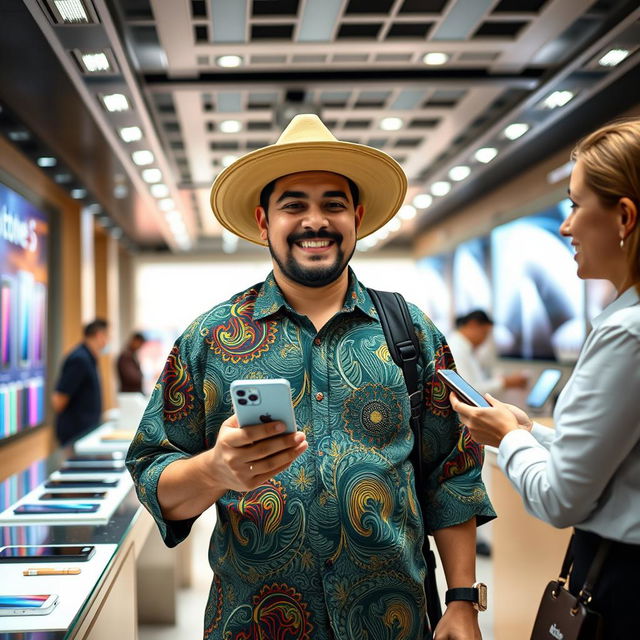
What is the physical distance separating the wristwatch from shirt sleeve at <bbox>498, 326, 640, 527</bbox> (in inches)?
13.4

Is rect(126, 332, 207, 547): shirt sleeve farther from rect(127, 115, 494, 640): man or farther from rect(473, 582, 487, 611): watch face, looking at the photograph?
rect(473, 582, 487, 611): watch face

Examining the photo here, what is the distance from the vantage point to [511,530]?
348cm

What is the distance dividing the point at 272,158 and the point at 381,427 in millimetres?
663

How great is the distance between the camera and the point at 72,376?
5867 mm

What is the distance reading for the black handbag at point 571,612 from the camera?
1256mm

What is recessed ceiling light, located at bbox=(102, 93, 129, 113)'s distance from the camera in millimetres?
4055

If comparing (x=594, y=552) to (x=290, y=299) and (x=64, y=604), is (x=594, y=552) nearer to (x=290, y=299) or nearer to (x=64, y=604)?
(x=290, y=299)

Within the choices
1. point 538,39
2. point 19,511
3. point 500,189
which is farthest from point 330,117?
point 19,511

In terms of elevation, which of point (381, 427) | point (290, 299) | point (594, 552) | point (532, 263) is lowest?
point (594, 552)

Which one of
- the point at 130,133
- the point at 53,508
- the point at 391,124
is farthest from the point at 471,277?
the point at 53,508

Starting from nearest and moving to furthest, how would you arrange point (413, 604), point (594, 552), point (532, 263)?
point (594, 552)
point (413, 604)
point (532, 263)

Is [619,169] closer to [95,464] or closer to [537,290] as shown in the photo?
[95,464]

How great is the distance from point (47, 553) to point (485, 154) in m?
4.69

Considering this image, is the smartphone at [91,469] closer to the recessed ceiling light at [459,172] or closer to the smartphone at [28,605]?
the smartphone at [28,605]
